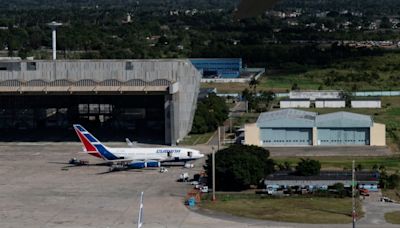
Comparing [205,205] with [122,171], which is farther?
[122,171]

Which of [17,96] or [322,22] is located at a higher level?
[322,22]

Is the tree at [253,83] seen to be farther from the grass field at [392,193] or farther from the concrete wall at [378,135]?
the grass field at [392,193]

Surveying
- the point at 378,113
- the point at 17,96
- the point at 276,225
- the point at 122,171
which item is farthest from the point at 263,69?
the point at 276,225

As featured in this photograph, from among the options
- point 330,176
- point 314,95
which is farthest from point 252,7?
point 314,95

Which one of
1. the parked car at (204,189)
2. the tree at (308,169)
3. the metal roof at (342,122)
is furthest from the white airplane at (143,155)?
the metal roof at (342,122)

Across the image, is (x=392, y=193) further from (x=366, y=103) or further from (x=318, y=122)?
(x=366, y=103)

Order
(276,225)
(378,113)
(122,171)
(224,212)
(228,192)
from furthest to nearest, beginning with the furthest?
(378,113) → (122,171) → (228,192) → (224,212) → (276,225)

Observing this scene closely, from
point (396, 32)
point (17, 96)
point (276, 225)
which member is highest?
point (396, 32)

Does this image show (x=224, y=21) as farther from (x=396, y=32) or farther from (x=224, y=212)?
(x=224, y=212)

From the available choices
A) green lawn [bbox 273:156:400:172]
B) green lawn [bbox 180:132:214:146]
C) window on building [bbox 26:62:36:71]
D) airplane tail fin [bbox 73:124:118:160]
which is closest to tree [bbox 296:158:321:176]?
green lawn [bbox 273:156:400:172]
